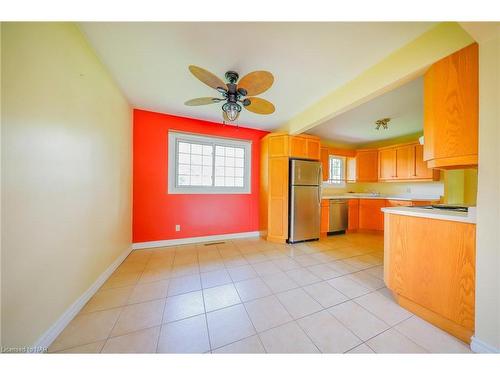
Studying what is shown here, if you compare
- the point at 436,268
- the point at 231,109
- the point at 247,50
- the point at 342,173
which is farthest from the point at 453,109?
the point at 342,173

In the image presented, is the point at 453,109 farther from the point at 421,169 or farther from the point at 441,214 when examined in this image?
the point at 421,169

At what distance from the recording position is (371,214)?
3727 millimetres

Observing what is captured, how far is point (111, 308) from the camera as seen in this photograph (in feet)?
4.49

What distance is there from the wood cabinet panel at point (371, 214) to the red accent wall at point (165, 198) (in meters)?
2.97

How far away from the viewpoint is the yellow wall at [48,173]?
Result: 32.7 inches

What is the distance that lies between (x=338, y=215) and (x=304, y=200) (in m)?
1.22

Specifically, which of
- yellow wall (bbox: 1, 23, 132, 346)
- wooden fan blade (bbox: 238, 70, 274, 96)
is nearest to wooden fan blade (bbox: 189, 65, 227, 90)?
wooden fan blade (bbox: 238, 70, 274, 96)

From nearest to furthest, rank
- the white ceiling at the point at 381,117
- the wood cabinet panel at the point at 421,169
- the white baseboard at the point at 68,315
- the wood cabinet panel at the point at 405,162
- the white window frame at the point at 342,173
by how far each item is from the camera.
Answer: the white baseboard at the point at 68,315 < the white ceiling at the point at 381,117 < the wood cabinet panel at the point at 421,169 < the wood cabinet panel at the point at 405,162 < the white window frame at the point at 342,173

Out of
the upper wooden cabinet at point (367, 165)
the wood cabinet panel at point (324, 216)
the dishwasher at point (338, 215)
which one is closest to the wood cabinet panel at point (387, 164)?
the upper wooden cabinet at point (367, 165)

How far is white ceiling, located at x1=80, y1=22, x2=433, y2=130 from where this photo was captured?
123 cm

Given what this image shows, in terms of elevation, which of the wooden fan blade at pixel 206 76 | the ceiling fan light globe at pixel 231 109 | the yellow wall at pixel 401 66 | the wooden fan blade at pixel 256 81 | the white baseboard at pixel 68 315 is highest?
the yellow wall at pixel 401 66

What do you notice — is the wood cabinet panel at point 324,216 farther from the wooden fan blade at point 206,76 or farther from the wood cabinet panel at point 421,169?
the wooden fan blade at point 206,76

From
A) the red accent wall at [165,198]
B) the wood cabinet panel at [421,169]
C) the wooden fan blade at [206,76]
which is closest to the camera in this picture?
the wooden fan blade at [206,76]
